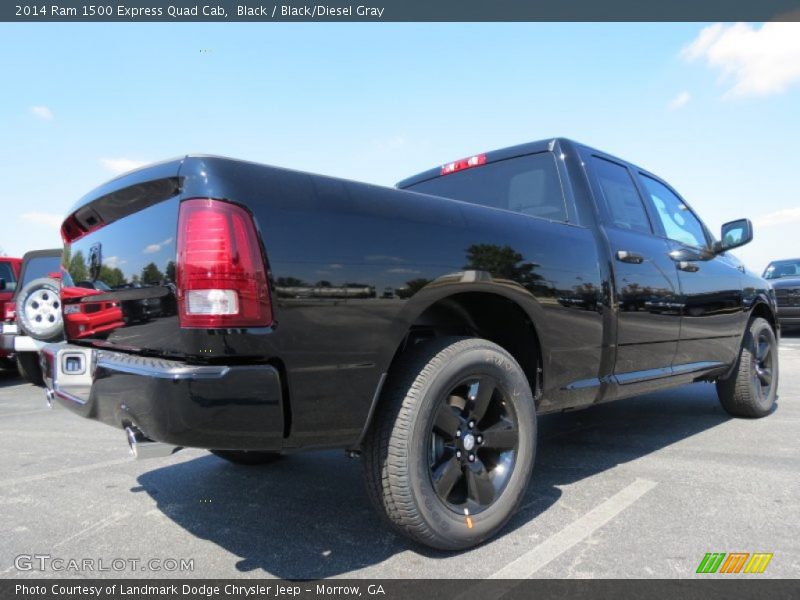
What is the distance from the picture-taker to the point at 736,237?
4.21 metres

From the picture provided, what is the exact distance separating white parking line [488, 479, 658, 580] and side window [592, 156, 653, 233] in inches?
59.5

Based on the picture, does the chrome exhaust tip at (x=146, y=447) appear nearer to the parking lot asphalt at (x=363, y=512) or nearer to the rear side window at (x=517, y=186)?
the parking lot asphalt at (x=363, y=512)

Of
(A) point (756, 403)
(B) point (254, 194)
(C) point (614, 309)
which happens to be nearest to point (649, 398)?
(A) point (756, 403)

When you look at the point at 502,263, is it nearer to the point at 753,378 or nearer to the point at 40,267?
the point at 753,378

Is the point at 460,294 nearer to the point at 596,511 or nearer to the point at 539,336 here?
the point at 539,336

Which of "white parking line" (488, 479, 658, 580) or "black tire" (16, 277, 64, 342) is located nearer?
Result: "white parking line" (488, 479, 658, 580)

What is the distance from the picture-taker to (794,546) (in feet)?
7.47

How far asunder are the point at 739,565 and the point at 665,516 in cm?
45

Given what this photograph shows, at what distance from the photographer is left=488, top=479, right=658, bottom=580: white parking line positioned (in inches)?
82.7

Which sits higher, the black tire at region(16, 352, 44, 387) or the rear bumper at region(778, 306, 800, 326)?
the black tire at region(16, 352, 44, 387)

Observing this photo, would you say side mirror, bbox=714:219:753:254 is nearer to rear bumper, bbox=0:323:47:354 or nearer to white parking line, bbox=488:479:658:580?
white parking line, bbox=488:479:658:580

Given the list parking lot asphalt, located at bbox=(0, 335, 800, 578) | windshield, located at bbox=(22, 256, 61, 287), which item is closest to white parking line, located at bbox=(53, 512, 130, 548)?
A: parking lot asphalt, located at bbox=(0, 335, 800, 578)

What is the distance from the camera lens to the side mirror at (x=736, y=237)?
4.18m

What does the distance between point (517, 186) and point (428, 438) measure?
191 cm
